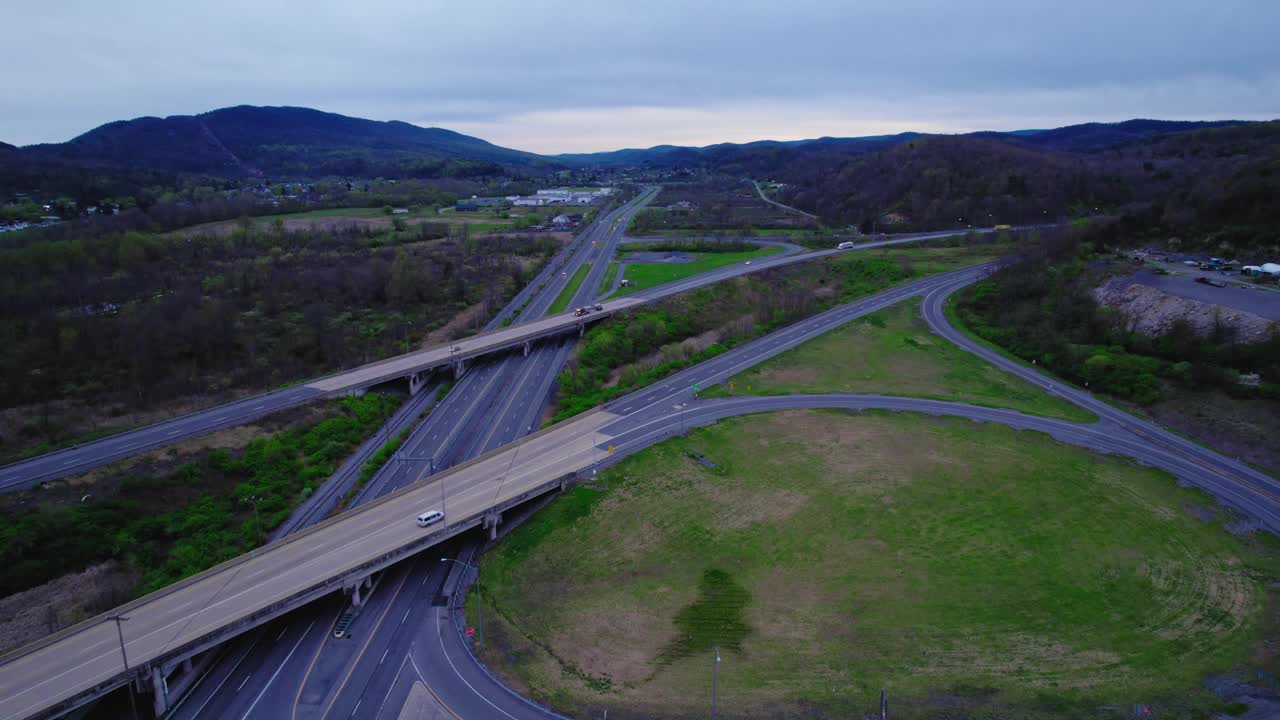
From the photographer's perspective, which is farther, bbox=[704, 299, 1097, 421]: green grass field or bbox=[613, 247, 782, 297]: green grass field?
bbox=[613, 247, 782, 297]: green grass field

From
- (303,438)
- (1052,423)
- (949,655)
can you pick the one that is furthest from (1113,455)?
(303,438)

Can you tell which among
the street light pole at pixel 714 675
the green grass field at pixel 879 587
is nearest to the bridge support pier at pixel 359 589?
the green grass field at pixel 879 587

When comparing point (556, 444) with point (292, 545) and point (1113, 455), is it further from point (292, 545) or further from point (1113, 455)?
point (1113, 455)

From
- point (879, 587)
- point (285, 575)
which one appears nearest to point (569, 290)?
point (285, 575)

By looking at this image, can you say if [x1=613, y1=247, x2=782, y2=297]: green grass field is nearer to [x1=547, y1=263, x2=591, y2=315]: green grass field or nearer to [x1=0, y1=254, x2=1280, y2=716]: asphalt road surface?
[x1=547, y1=263, x2=591, y2=315]: green grass field

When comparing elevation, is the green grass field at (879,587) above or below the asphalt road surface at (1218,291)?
below

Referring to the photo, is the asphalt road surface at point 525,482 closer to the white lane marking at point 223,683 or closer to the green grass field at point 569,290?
the white lane marking at point 223,683

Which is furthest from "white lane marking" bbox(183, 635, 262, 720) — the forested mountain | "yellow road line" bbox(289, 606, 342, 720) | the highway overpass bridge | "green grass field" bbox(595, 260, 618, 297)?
the forested mountain
